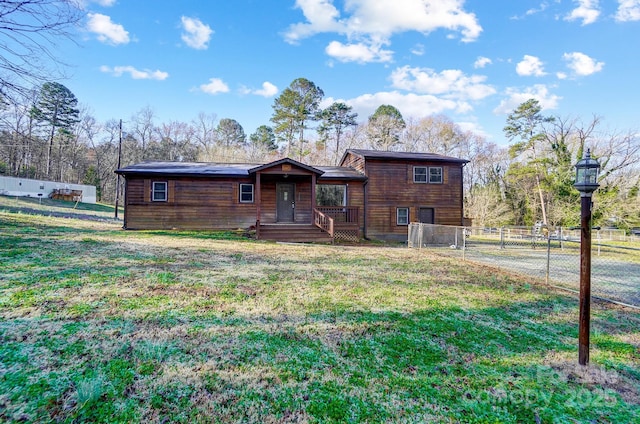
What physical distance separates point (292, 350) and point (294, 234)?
917 cm

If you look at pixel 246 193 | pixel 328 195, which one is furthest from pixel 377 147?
pixel 246 193

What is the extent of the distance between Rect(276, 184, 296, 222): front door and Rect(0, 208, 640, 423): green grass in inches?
348

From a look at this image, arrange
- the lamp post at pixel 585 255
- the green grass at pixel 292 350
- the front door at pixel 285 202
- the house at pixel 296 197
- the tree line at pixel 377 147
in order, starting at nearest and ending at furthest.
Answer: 1. the green grass at pixel 292 350
2. the lamp post at pixel 585 255
3. the house at pixel 296 197
4. the front door at pixel 285 202
5. the tree line at pixel 377 147

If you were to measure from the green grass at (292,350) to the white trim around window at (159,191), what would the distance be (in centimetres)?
820

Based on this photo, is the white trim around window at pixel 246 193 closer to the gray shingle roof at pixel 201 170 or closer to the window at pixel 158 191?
the gray shingle roof at pixel 201 170

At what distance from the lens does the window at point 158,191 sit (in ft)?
45.6

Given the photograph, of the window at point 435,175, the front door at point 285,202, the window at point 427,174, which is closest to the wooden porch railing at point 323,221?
the front door at point 285,202

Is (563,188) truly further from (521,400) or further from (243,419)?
(243,419)

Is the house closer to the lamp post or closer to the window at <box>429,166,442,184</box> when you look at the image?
the window at <box>429,166,442,184</box>

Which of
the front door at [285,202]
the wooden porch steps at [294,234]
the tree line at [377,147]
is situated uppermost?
the tree line at [377,147]

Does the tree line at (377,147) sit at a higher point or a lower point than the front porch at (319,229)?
higher

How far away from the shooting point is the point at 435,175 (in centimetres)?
1633

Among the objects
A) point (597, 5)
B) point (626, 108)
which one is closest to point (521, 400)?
point (597, 5)

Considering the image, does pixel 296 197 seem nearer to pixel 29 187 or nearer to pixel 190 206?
pixel 190 206
